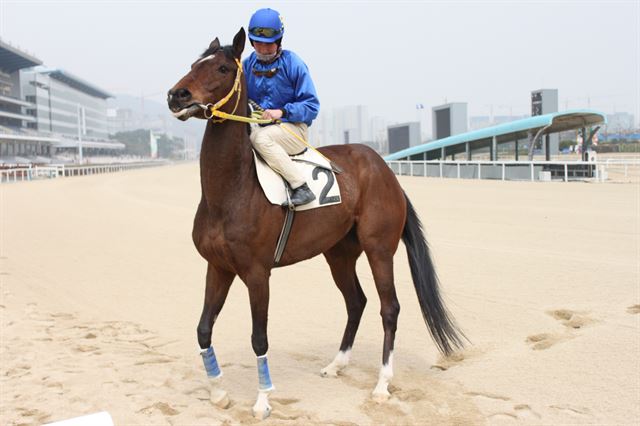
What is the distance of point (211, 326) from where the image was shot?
12.5 ft

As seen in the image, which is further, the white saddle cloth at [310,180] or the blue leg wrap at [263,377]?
the white saddle cloth at [310,180]

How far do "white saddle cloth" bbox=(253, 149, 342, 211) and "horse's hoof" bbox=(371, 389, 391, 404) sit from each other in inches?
54.2

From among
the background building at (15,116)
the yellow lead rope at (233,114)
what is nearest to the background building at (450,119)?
the yellow lead rope at (233,114)

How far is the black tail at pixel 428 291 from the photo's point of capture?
14.6 feet

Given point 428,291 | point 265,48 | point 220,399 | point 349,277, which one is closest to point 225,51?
point 265,48

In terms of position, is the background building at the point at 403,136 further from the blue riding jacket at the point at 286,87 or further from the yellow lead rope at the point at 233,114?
the yellow lead rope at the point at 233,114

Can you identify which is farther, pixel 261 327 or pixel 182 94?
pixel 261 327

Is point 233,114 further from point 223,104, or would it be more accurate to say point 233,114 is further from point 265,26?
point 265,26

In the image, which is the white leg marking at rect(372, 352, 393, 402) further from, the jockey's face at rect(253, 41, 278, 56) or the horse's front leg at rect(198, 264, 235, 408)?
the jockey's face at rect(253, 41, 278, 56)

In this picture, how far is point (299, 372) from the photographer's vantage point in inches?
172

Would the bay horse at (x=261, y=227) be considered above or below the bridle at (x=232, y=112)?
below

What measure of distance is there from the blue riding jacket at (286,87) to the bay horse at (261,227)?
0.27 metres

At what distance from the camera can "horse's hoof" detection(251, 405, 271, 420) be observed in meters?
3.56

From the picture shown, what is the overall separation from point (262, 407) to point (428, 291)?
168 cm
